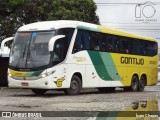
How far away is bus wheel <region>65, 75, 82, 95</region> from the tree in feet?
35.1

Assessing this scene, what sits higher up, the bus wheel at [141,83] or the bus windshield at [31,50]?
the bus windshield at [31,50]

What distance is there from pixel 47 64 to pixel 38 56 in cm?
59

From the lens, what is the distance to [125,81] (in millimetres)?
24656

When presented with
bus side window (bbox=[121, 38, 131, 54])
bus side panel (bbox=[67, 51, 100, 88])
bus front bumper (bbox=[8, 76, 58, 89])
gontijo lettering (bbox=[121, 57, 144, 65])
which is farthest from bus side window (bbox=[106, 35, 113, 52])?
bus front bumper (bbox=[8, 76, 58, 89])

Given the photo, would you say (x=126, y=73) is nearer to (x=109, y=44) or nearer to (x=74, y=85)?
(x=109, y=44)

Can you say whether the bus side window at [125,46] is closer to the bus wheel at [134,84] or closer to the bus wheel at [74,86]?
the bus wheel at [134,84]

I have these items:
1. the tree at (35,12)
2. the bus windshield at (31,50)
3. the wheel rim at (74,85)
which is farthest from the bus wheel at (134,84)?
the bus windshield at (31,50)

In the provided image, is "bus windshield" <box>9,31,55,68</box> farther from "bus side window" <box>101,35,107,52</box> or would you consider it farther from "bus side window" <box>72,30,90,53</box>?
"bus side window" <box>101,35,107,52</box>

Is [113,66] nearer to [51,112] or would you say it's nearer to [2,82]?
[2,82]

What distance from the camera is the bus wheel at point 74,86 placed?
19672mm

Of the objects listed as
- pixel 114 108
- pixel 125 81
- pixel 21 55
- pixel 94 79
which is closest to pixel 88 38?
pixel 94 79

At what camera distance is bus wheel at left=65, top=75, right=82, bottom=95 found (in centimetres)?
1967

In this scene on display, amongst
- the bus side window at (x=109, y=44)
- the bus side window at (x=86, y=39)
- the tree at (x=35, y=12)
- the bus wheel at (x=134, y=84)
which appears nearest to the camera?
the bus side window at (x=86, y=39)

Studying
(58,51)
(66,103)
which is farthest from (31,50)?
(66,103)
